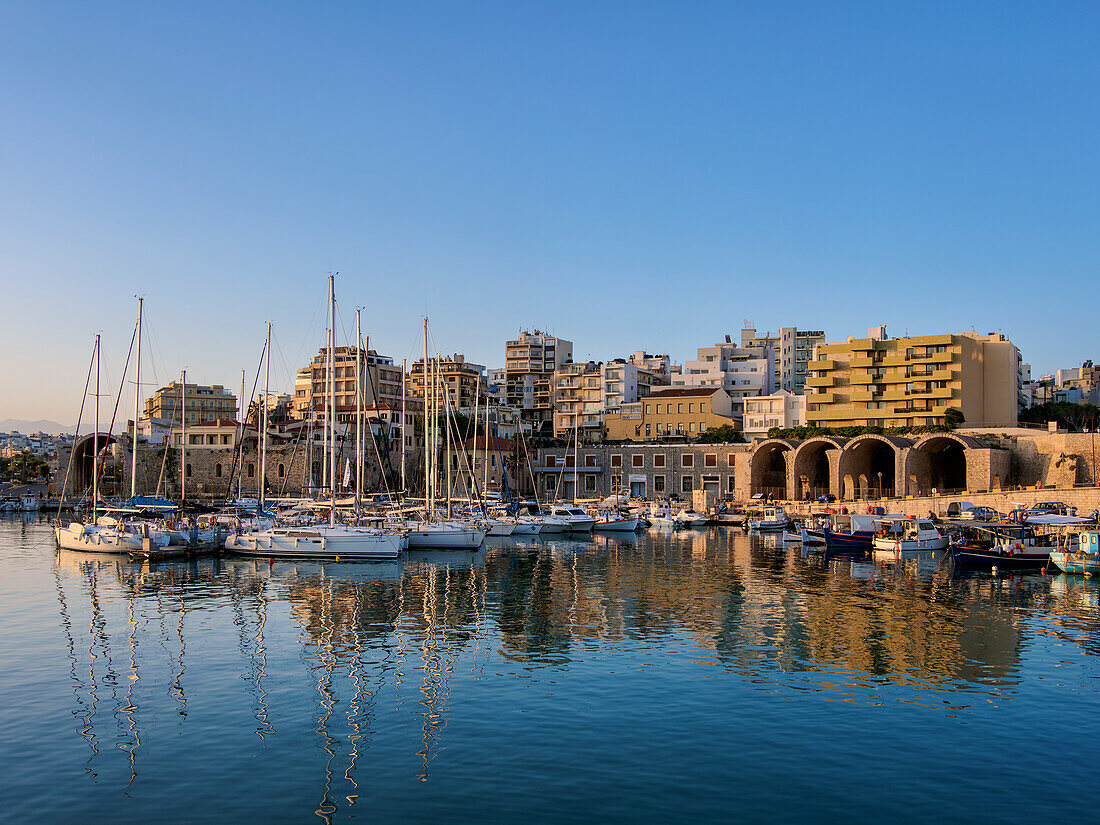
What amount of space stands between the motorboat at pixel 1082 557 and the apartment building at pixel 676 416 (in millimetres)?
57870

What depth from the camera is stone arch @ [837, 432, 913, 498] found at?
7569 cm

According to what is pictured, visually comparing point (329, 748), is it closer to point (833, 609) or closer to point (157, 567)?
point (833, 609)

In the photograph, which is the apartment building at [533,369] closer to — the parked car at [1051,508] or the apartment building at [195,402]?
the apartment building at [195,402]

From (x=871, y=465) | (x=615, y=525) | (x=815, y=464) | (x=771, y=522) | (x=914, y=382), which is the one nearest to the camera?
(x=615, y=525)

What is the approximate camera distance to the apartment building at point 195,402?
140625mm

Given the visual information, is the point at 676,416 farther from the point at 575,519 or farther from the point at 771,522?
the point at 575,519

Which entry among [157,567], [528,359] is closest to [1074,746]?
[157,567]

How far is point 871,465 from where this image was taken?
84.4m

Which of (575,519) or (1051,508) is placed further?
(575,519)

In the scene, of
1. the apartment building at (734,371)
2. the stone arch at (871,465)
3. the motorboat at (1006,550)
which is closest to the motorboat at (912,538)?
the motorboat at (1006,550)

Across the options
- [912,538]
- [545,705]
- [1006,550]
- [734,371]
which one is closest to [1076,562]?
[1006,550]

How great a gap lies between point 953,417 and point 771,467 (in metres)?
18.0

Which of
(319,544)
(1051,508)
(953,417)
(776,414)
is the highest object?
(776,414)

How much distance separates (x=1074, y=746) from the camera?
15625 millimetres
